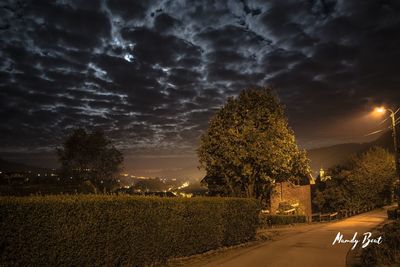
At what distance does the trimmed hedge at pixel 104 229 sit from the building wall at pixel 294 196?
117 ft

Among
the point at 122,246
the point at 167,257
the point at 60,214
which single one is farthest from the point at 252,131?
the point at 60,214

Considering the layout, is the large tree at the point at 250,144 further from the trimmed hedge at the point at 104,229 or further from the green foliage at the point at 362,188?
the green foliage at the point at 362,188

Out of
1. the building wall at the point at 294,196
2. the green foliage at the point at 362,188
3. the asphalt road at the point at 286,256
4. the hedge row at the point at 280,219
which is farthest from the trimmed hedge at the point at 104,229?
the green foliage at the point at 362,188

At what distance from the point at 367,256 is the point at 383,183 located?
4819 centimetres

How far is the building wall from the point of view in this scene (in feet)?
175

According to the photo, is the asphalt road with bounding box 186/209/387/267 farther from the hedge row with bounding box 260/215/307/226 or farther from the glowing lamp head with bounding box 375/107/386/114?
the hedge row with bounding box 260/215/307/226

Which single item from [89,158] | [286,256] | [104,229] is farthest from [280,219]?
Answer: [89,158]

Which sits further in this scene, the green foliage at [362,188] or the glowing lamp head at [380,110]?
the green foliage at [362,188]

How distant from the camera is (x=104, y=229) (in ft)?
39.5

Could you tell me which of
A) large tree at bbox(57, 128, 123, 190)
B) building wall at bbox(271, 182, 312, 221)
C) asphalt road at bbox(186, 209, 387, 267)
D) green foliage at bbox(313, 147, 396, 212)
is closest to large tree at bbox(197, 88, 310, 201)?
asphalt road at bbox(186, 209, 387, 267)

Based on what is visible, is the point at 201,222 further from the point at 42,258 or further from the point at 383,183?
the point at 383,183

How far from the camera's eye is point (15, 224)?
373 inches

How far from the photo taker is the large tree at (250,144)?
25.4m

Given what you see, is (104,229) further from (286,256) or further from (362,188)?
(362,188)
